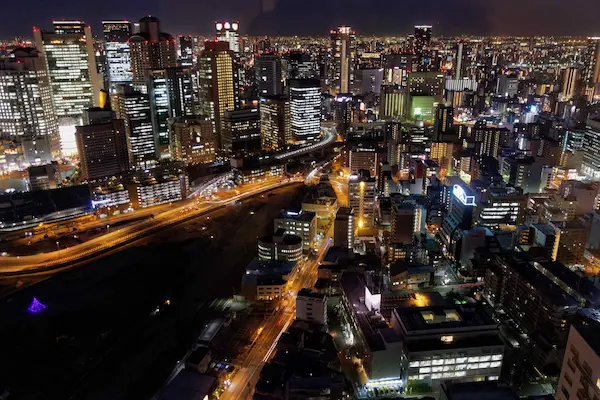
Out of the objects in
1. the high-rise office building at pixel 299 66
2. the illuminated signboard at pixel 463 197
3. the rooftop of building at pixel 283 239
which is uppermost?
the high-rise office building at pixel 299 66

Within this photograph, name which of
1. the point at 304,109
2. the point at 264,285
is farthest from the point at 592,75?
the point at 264,285

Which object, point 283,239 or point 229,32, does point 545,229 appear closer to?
point 283,239

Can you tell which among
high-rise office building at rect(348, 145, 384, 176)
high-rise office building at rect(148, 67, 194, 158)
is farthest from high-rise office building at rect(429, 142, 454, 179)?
high-rise office building at rect(148, 67, 194, 158)

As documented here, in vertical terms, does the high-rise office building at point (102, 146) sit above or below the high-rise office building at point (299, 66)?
below

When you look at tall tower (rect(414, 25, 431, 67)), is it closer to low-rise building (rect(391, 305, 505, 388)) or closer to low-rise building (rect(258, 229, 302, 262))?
low-rise building (rect(258, 229, 302, 262))

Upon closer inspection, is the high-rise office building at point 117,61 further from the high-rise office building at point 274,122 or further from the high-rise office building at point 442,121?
the high-rise office building at point 442,121

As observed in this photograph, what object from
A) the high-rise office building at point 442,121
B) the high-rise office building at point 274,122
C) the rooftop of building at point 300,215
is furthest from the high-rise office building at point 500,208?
the high-rise office building at point 274,122

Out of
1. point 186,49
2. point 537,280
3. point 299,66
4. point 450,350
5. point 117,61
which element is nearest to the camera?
point 450,350
